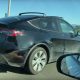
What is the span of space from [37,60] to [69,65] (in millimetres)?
4323

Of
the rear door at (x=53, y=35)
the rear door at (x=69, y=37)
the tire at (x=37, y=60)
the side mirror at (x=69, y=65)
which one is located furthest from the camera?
the rear door at (x=69, y=37)

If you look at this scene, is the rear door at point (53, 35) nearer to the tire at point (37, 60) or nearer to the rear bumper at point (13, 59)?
the tire at point (37, 60)

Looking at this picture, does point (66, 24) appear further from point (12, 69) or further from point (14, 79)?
point (14, 79)

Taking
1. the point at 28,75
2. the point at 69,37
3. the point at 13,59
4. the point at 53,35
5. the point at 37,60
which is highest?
the point at 53,35

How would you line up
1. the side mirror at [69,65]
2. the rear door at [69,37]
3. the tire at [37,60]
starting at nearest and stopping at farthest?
1. the side mirror at [69,65]
2. the tire at [37,60]
3. the rear door at [69,37]

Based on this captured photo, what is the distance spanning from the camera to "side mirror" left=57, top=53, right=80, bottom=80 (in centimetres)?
299

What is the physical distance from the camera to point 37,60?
25.3ft

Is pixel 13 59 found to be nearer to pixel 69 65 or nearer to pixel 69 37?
pixel 69 37

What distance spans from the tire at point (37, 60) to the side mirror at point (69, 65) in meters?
3.88

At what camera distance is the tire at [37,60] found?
7.44 meters

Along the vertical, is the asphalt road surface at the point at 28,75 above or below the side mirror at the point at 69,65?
below

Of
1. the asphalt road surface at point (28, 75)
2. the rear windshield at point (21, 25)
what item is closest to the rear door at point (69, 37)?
the asphalt road surface at point (28, 75)

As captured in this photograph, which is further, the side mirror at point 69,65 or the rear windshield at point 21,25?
the rear windshield at point 21,25

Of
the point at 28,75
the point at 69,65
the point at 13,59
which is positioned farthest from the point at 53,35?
the point at 69,65
